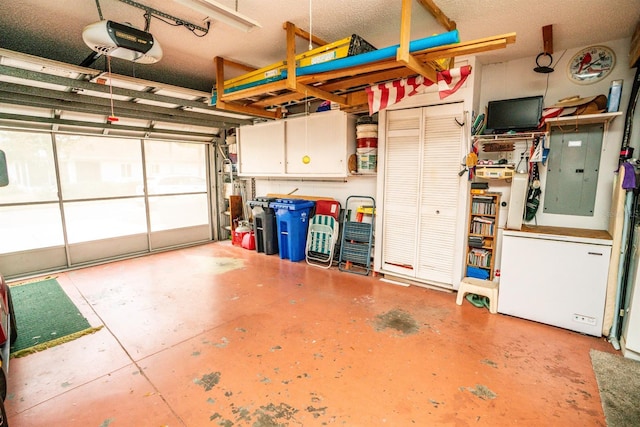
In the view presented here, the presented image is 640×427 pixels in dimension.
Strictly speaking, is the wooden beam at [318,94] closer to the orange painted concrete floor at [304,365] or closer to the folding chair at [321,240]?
the folding chair at [321,240]

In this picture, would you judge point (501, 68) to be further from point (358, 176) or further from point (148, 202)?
point (148, 202)

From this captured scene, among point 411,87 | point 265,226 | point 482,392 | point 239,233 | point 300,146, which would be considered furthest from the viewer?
point 239,233

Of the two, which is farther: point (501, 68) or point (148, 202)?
point (148, 202)

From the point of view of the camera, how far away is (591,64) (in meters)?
3.15

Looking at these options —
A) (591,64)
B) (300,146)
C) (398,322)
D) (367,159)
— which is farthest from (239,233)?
(591,64)

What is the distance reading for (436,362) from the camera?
2.40 meters

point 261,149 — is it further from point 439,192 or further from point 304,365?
point 304,365

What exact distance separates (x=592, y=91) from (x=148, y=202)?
6.87 meters

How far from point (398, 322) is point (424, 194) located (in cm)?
165

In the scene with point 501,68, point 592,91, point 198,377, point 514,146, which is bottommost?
point 198,377

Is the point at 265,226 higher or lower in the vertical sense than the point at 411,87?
lower

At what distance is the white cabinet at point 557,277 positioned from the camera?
2.73 metres

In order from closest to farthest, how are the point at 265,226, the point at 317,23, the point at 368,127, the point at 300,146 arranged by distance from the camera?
the point at 317,23
the point at 368,127
the point at 300,146
the point at 265,226

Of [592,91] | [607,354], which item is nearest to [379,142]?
[592,91]
